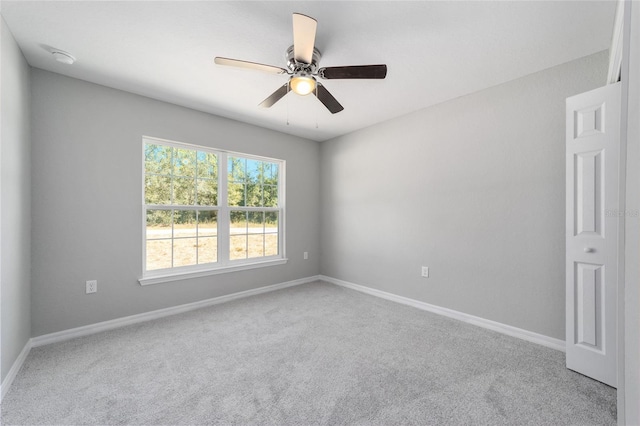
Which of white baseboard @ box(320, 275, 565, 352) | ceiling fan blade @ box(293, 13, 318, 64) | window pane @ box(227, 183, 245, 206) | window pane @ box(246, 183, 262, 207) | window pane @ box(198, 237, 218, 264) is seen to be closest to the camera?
ceiling fan blade @ box(293, 13, 318, 64)

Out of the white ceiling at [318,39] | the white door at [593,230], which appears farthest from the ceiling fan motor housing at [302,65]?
the white door at [593,230]

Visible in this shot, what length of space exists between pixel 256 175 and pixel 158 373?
2759 mm

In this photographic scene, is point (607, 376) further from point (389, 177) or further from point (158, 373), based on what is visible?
point (158, 373)

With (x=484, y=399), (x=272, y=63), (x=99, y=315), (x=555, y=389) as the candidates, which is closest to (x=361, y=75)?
(x=272, y=63)

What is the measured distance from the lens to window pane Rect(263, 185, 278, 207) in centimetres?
416

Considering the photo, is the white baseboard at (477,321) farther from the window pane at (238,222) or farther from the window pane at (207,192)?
the window pane at (207,192)

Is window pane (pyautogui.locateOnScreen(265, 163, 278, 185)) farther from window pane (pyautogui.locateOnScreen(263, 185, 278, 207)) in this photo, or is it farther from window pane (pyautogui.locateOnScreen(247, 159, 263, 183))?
window pane (pyautogui.locateOnScreen(247, 159, 263, 183))

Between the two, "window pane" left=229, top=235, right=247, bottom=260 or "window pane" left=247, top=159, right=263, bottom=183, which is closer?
"window pane" left=229, top=235, right=247, bottom=260

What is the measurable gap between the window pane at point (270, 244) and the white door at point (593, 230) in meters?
3.47

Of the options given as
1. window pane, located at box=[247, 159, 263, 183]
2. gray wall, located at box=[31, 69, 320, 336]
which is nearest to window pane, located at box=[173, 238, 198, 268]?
gray wall, located at box=[31, 69, 320, 336]

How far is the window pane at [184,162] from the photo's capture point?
328 cm

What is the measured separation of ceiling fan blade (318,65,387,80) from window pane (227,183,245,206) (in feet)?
7.58

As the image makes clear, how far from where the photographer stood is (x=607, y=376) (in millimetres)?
1778

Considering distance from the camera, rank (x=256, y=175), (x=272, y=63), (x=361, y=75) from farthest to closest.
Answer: (x=256, y=175) < (x=272, y=63) < (x=361, y=75)
